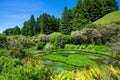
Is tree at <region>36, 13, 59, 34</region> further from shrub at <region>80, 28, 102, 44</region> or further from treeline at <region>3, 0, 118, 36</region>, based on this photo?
shrub at <region>80, 28, 102, 44</region>

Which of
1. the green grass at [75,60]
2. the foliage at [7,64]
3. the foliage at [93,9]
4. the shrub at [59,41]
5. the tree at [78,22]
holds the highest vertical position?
the foliage at [93,9]

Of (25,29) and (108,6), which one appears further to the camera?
(25,29)

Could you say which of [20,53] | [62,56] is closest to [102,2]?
[62,56]

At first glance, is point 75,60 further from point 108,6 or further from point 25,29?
point 25,29

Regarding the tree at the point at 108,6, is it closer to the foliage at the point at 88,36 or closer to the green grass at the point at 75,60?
the foliage at the point at 88,36

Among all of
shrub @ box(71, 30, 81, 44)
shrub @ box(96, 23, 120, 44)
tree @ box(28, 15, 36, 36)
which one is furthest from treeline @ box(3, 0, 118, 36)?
shrub @ box(96, 23, 120, 44)

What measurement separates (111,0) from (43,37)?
107ft

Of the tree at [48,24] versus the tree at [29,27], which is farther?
the tree at [29,27]

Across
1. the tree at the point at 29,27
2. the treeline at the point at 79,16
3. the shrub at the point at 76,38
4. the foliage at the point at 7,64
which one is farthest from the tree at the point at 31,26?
the foliage at the point at 7,64

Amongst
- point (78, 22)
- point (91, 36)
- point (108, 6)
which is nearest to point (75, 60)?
point (91, 36)

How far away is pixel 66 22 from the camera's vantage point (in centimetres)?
8094

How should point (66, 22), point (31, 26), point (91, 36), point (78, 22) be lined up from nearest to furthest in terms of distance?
point (91, 36) < point (78, 22) < point (66, 22) < point (31, 26)

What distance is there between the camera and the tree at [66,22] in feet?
260

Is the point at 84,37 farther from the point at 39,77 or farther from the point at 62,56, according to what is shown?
the point at 39,77
